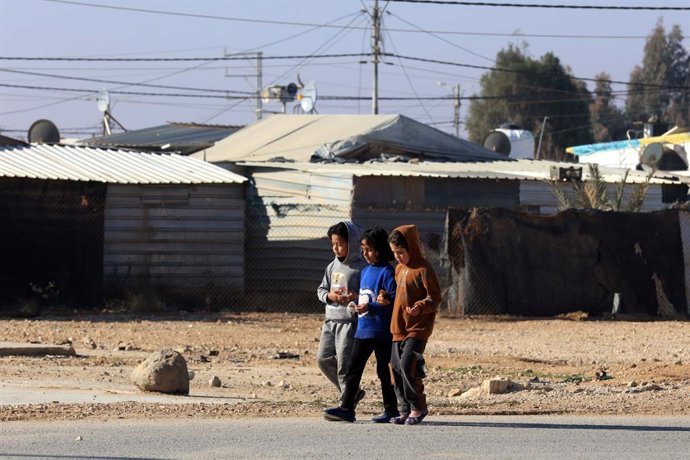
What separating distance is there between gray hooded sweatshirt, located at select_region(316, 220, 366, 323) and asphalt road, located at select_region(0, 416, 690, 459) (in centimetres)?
81

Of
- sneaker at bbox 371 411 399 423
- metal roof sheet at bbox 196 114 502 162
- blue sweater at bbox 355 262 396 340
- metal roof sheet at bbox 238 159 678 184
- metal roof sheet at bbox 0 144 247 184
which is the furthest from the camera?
metal roof sheet at bbox 196 114 502 162

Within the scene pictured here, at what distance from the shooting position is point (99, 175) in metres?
22.4

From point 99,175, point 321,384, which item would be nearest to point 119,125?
point 99,175

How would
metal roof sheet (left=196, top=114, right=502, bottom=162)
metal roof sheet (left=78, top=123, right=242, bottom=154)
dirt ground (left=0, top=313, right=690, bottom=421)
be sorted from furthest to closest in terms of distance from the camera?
metal roof sheet (left=78, top=123, right=242, bottom=154) → metal roof sheet (left=196, top=114, right=502, bottom=162) → dirt ground (left=0, top=313, right=690, bottom=421)

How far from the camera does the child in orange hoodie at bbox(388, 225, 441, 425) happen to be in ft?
29.9

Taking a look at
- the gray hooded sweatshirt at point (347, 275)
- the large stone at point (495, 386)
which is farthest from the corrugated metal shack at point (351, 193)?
the gray hooded sweatshirt at point (347, 275)

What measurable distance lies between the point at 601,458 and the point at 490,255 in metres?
13.2

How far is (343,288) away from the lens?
943 centimetres

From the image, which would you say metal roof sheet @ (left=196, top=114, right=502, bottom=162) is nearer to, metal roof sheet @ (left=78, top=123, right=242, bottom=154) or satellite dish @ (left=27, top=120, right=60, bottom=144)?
metal roof sheet @ (left=78, top=123, right=242, bottom=154)

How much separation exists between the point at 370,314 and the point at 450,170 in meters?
16.6

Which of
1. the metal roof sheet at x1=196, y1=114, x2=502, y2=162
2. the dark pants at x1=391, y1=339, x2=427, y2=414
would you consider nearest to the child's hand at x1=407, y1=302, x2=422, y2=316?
the dark pants at x1=391, y1=339, x2=427, y2=414

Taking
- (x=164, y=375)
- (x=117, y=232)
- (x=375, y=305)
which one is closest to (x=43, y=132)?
(x=117, y=232)

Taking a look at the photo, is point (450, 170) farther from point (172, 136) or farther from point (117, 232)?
point (172, 136)

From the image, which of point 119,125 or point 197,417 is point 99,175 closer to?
point 197,417
